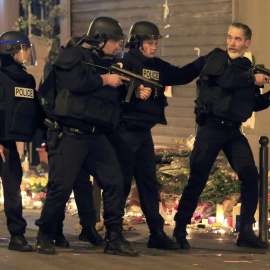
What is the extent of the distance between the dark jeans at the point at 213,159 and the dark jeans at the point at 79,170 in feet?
2.75

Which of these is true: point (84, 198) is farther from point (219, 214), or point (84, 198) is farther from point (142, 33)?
point (219, 214)

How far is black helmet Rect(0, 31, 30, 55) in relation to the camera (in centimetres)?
820

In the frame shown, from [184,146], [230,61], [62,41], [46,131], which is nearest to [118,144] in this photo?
[46,131]

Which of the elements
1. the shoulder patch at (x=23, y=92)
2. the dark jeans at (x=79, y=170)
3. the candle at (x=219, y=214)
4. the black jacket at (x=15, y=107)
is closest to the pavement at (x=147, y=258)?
the dark jeans at (x=79, y=170)

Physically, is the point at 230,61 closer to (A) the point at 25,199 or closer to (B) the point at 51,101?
(B) the point at 51,101

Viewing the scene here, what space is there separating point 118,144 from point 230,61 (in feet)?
4.11

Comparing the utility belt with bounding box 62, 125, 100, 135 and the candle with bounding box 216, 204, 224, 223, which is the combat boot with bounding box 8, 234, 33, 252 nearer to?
the utility belt with bounding box 62, 125, 100, 135

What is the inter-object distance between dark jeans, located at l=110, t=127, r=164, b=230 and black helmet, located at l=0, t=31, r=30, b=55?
1159 mm

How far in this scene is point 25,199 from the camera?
468 inches

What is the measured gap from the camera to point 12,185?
8.06m

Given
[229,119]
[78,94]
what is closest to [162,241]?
[229,119]

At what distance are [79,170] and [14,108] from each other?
31.7 inches

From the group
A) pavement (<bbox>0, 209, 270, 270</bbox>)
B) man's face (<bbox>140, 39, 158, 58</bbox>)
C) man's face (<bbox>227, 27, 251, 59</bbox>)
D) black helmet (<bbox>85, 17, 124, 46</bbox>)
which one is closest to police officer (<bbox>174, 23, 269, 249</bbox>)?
man's face (<bbox>227, 27, 251, 59</bbox>)

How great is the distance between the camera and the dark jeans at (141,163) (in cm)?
812
